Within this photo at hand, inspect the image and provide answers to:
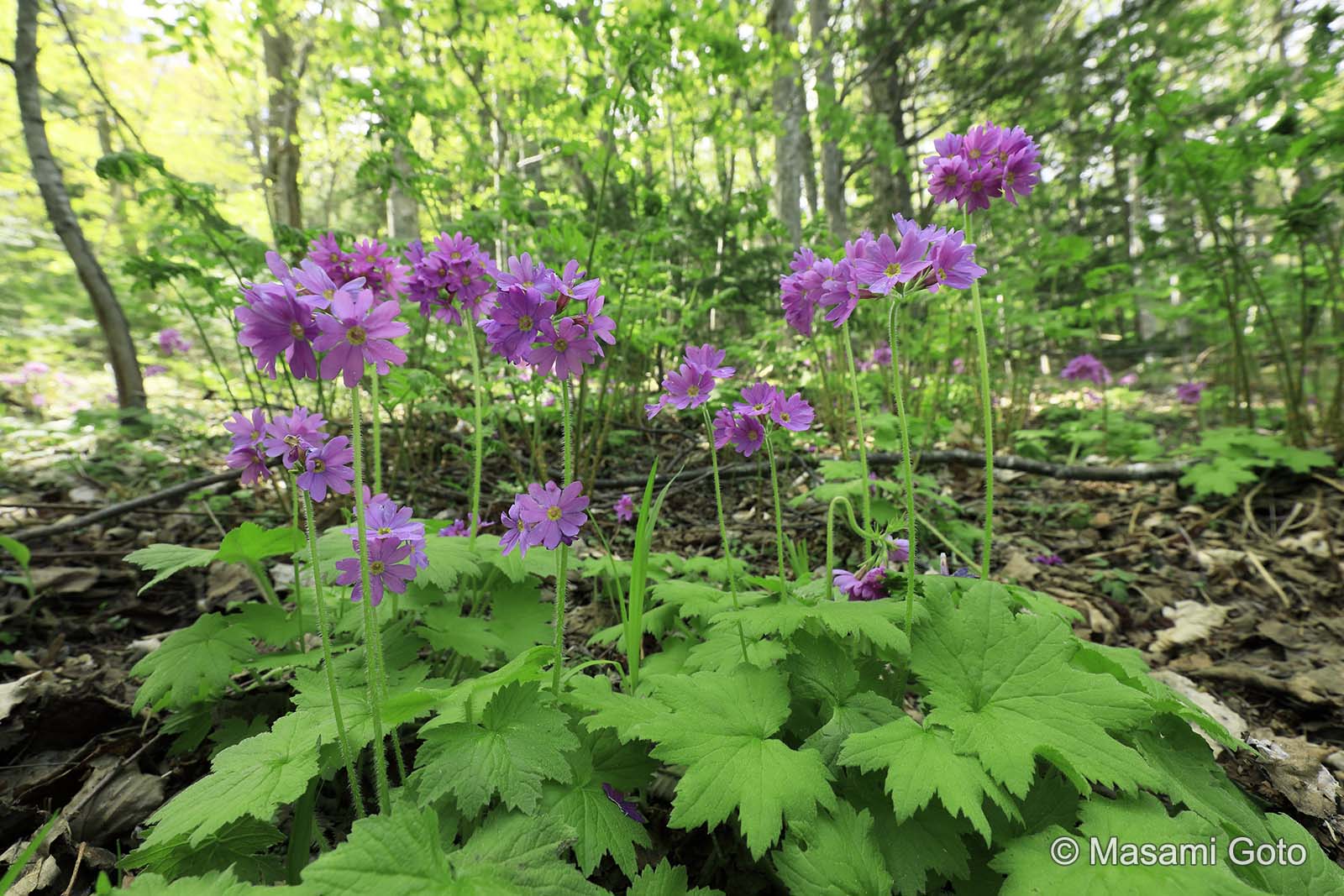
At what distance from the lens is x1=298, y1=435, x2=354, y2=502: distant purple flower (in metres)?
1.27

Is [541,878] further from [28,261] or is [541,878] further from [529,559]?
[28,261]

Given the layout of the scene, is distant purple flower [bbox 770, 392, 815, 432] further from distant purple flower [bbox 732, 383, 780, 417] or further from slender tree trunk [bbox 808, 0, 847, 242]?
slender tree trunk [bbox 808, 0, 847, 242]

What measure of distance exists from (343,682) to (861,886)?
4.13ft

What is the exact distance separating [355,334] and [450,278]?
972 mm

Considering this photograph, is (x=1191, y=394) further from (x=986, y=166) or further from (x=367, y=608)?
(x=367, y=608)

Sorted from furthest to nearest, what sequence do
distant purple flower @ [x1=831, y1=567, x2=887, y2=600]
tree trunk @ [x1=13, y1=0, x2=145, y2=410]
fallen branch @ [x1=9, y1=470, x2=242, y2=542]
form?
tree trunk @ [x1=13, y1=0, x2=145, y2=410] < fallen branch @ [x1=9, y1=470, x2=242, y2=542] < distant purple flower @ [x1=831, y1=567, x2=887, y2=600]

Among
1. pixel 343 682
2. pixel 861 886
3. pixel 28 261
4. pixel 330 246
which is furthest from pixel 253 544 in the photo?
pixel 28 261

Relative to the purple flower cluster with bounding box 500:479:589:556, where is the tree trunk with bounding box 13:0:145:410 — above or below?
above

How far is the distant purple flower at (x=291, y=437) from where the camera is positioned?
1.26 meters

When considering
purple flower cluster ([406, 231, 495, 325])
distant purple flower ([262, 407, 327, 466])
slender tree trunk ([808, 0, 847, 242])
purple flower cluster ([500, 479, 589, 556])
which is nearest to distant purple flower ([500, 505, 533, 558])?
purple flower cluster ([500, 479, 589, 556])

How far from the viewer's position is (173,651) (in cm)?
157

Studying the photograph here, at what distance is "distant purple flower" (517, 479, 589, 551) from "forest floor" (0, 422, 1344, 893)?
0.81 meters
